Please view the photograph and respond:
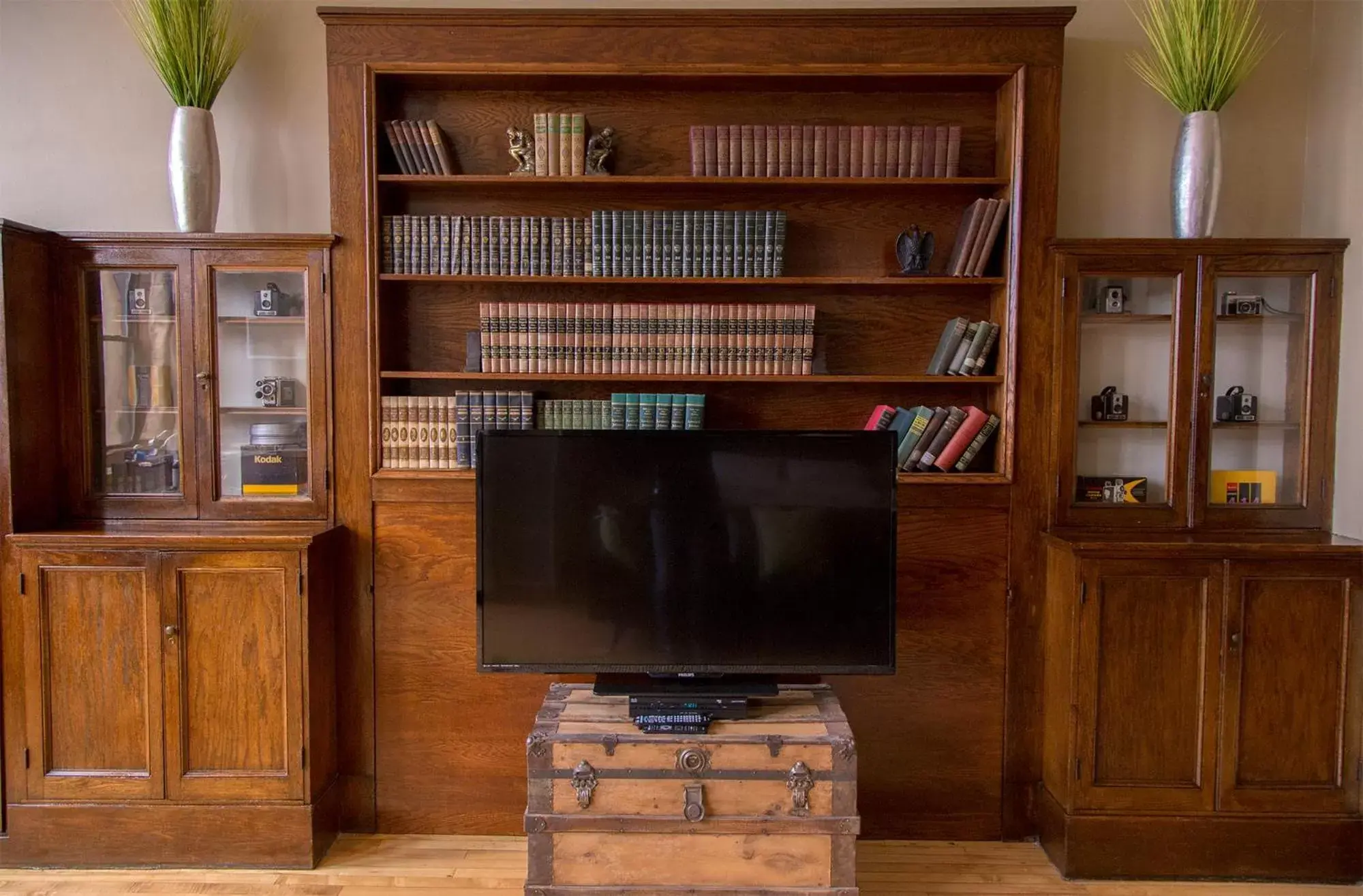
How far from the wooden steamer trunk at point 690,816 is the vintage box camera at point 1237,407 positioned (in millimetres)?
1560

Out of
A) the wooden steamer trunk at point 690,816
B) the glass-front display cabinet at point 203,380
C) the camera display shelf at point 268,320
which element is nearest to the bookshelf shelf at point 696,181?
the glass-front display cabinet at point 203,380

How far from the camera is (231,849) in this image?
247 centimetres

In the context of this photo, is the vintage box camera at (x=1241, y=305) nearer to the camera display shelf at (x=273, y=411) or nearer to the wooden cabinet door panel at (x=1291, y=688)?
the wooden cabinet door panel at (x=1291, y=688)

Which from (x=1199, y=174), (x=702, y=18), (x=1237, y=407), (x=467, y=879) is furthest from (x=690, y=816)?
(x=1199, y=174)

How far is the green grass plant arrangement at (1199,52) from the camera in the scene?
2.50 meters

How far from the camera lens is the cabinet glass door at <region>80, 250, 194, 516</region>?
8.50 ft

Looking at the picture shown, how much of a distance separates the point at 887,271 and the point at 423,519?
1.70 m

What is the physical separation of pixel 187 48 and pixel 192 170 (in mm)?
381

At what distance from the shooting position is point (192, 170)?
259cm

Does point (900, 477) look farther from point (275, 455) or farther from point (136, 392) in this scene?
point (136, 392)

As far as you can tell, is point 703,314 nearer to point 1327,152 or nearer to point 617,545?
point 617,545

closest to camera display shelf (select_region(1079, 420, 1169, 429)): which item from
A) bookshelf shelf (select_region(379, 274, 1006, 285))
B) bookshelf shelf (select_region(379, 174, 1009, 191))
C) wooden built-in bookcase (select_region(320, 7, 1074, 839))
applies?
wooden built-in bookcase (select_region(320, 7, 1074, 839))

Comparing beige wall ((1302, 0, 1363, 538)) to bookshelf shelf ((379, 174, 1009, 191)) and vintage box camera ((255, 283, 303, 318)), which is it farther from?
vintage box camera ((255, 283, 303, 318))

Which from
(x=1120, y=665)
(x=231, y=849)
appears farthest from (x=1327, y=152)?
(x=231, y=849)
